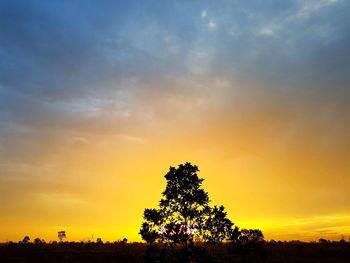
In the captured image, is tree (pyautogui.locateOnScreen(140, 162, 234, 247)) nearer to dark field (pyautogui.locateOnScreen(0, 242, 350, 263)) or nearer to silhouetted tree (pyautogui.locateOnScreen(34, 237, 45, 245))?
dark field (pyautogui.locateOnScreen(0, 242, 350, 263))

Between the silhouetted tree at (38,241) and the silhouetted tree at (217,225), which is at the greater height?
the silhouetted tree at (38,241)

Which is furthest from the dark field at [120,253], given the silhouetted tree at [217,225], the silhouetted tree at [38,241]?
the silhouetted tree at [217,225]

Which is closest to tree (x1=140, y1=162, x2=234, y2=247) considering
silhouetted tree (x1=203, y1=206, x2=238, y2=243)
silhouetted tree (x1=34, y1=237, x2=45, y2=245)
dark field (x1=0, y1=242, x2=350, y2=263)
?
silhouetted tree (x1=203, y1=206, x2=238, y2=243)

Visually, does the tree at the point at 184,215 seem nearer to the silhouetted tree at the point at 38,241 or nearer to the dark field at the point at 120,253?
the dark field at the point at 120,253

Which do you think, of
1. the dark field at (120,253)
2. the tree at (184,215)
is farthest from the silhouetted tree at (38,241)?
the tree at (184,215)

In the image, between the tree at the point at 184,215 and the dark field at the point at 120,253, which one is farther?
the dark field at the point at 120,253

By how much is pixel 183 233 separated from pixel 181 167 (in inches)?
150

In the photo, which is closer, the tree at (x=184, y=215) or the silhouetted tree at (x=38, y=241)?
the tree at (x=184, y=215)

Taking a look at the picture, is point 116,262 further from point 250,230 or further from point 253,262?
point 250,230

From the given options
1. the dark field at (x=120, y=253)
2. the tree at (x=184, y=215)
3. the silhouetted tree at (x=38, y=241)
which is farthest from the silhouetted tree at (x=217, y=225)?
the silhouetted tree at (x=38, y=241)

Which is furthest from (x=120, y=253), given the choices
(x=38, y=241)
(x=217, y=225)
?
(x=217, y=225)

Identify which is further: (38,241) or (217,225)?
(38,241)

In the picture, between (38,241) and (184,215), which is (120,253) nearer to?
(38,241)

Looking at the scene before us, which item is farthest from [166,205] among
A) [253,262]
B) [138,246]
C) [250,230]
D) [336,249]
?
[250,230]
